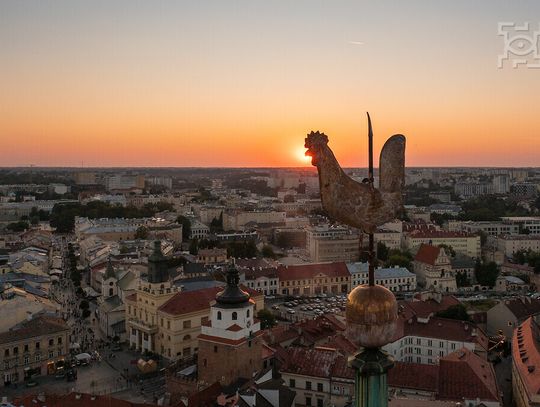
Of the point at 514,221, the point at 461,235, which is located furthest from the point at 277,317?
the point at 514,221

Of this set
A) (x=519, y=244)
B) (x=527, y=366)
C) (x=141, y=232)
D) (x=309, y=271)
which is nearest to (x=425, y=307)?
(x=527, y=366)

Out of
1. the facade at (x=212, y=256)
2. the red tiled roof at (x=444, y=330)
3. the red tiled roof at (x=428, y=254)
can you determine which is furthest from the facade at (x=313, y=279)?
the red tiled roof at (x=444, y=330)

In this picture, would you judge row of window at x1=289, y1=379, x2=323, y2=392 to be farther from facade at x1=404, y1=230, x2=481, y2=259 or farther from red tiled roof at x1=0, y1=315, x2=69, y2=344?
facade at x1=404, y1=230, x2=481, y2=259

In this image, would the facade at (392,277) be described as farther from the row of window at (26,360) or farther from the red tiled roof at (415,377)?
the red tiled roof at (415,377)

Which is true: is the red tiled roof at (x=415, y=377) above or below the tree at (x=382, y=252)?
above

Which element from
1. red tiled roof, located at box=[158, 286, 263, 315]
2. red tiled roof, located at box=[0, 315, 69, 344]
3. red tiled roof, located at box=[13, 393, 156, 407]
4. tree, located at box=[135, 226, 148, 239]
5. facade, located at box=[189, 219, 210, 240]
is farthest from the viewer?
facade, located at box=[189, 219, 210, 240]

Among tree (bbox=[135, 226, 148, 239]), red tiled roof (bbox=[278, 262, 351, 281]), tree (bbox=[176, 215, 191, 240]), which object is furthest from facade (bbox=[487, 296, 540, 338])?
tree (bbox=[176, 215, 191, 240])

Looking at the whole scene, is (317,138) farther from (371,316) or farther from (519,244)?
(519,244)
